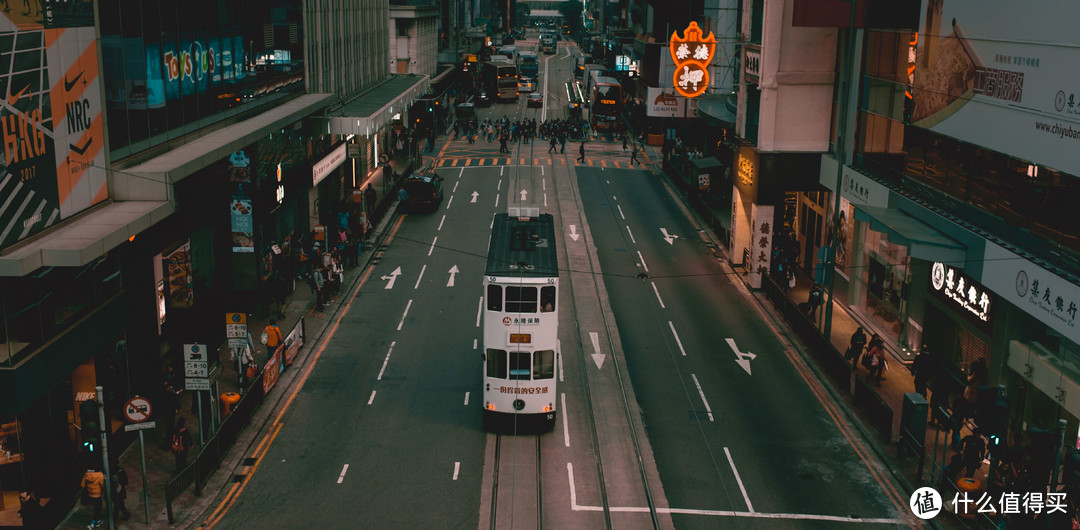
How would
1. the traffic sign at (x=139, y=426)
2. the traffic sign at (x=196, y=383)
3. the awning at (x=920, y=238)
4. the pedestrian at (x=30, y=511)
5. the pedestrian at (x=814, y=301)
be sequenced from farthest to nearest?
1. the pedestrian at (x=814, y=301)
2. the awning at (x=920, y=238)
3. the traffic sign at (x=196, y=383)
4. the traffic sign at (x=139, y=426)
5. the pedestrian at (x=30, y=511)

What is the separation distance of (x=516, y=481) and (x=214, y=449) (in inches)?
275

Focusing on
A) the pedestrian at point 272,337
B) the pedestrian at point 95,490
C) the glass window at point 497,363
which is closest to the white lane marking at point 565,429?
the glass window at point 497,363

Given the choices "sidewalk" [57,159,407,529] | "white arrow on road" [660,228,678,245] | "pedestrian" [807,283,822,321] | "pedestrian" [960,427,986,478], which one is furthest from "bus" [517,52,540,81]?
"pedestrian" [960,427,986,478]

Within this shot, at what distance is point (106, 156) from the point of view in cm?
2150

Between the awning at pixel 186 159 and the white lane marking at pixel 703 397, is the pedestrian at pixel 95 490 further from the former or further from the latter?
the white lane marking at pixel 703 397

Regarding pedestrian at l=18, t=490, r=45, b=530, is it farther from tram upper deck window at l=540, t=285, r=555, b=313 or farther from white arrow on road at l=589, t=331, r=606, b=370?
white arrow on road at l=589, t=331, r=606, b=370

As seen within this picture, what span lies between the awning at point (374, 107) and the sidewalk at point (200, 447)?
31.5 feet

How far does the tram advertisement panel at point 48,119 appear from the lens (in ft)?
56.7

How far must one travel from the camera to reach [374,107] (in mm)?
48156

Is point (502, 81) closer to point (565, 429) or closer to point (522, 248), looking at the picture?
point (522, 248)

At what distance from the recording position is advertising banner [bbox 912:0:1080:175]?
19.9m

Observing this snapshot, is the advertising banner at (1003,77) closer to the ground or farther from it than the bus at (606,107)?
farther from it

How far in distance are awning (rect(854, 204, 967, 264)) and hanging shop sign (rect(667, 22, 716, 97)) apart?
12520 millimetres

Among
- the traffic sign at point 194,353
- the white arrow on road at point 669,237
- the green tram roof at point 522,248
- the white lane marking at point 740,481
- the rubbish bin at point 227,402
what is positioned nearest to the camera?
the white lane marking at point 740,481
